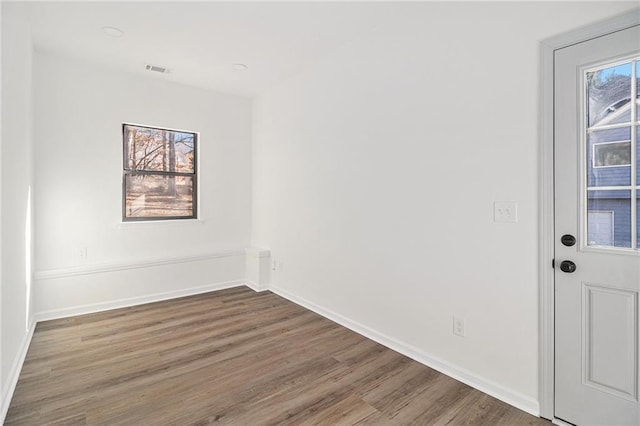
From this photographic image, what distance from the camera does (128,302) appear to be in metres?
3.84

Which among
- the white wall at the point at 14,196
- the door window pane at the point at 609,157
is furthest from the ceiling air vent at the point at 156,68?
the door window pane at the point at 609,157

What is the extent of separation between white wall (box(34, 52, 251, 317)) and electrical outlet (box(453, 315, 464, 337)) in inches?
126

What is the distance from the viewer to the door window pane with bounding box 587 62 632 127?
65.3 inches

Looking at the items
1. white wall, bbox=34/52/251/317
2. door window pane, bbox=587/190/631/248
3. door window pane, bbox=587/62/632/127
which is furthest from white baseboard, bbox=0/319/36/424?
door window pane, bbox=587/62/632/127

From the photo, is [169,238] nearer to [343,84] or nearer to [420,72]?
[343,84]

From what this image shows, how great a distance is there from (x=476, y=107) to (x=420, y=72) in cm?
59

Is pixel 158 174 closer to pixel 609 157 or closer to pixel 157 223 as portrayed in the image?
pixel 157 223

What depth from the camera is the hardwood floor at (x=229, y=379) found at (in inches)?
75.6

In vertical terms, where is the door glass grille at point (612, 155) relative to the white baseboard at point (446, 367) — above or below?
above

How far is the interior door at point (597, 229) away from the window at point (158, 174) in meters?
4.10


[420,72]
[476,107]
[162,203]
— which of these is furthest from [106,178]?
[476,107]

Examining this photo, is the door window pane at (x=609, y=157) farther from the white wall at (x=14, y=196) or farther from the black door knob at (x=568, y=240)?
the white wall at (x=14, y=196)

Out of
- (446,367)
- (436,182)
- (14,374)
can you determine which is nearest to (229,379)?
(14,374)

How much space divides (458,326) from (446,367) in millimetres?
333
